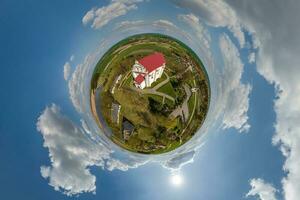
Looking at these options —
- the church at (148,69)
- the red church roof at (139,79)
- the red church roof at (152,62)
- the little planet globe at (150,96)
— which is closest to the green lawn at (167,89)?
the little planet globe at (150,96)

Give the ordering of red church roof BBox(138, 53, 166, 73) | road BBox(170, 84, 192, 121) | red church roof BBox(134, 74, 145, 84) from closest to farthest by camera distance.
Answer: red church roof BBox(138, 53, 166, 73) < red church roof BBox(134, 74, 145, 84) < road BBox(170, 84, 192, 121)

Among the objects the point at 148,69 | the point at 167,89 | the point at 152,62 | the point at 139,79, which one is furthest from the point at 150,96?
the point at 152,62

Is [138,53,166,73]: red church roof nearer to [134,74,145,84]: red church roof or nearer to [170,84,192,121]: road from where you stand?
[134,74,145,84]: red church roof

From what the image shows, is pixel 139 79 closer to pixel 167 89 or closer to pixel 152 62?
pixel 152 62

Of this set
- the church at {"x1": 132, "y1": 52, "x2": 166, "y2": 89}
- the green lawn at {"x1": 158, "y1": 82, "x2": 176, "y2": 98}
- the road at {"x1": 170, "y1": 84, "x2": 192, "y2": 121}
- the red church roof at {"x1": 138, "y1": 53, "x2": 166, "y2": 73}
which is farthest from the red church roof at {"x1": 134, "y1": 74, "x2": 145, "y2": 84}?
the road at {"x1": 170, "y1": 84, "x2": 192, "y2": 121}

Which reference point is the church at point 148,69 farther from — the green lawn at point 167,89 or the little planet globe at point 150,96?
A: the green lawn at point 167,89

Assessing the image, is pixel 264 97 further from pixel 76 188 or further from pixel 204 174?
pixel 76 188

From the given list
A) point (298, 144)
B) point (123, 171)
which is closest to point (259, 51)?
point (298, 144)
